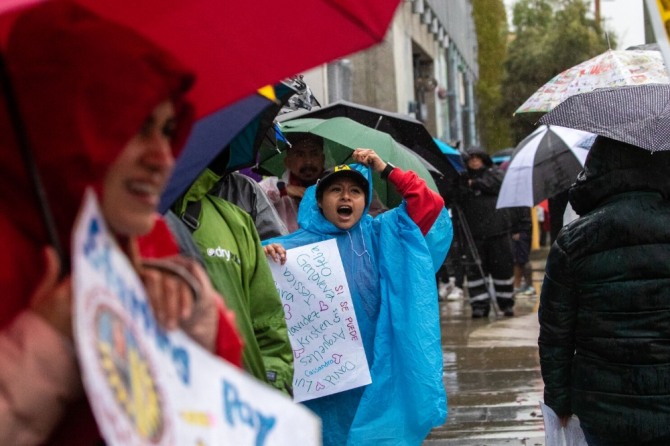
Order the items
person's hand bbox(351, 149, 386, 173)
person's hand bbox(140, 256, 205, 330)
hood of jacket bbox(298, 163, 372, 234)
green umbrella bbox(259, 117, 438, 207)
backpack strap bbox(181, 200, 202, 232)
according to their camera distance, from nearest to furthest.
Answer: person's hand bbox(140, 256, 205, 330)
backpack strap bbox(181, 200, 202, 232)
hood of jacket bbox(298, 163, 372, 234)
person's hand bbox(351, 149, 386, 173)
green umbrella bbox(259, 117, 438, 207)

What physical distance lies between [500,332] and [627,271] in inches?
361

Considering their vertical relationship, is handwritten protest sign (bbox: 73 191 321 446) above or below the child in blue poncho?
above

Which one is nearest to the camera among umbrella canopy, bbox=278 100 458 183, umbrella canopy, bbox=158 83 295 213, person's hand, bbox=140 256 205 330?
person's hand, bbox=140 256 205 330

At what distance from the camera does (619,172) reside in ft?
16.6

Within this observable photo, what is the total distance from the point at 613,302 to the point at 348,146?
8.30 feet

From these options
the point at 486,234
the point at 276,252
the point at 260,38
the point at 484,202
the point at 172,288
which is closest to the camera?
the point at 172,288

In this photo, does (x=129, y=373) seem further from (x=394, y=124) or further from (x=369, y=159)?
(x=394, y=124)

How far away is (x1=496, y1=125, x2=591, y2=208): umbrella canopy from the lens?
12.7m

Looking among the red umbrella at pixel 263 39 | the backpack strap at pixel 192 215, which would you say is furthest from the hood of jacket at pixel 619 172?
the red umbrella at pixel 263 39

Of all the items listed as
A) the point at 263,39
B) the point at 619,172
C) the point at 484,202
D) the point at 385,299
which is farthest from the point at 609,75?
the point at 484,202

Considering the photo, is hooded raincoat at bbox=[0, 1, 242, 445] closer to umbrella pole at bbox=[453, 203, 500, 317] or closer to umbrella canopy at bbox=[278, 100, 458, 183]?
umbrella canopy at bbox=[278, 100, 458, 183]

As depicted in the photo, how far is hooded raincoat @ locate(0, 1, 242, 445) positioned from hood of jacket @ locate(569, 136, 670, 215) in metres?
3.30

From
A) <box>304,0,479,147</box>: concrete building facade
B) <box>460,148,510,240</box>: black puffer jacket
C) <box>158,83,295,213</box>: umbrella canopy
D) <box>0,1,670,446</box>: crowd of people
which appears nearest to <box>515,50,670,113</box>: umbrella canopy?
<box>0,1,670,446</box>: crowd of people

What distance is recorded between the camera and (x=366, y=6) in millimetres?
2746
